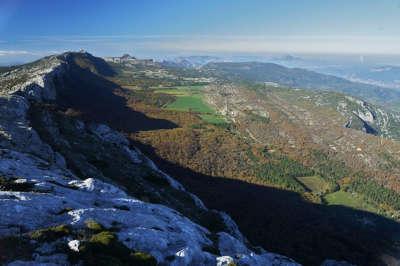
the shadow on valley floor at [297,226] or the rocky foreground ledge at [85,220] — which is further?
the shadow on valley floor at [297,226]

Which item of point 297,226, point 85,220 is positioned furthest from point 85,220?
point 297,226

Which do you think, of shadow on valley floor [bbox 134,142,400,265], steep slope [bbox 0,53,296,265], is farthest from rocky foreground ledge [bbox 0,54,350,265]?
shadow on valley floor [bbox 134,142,400,265]

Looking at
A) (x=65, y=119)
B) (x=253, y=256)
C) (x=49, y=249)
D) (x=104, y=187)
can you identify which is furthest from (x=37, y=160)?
(x=65, y=119)

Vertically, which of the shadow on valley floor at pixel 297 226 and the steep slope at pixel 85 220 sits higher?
the steep slope at pixel 85 220

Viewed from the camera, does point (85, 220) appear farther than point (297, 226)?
No

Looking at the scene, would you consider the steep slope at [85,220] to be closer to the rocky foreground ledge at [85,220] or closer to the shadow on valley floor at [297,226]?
the rocky foreground ledge at [85,220]

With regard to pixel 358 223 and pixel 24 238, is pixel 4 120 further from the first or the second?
pixel 358 223

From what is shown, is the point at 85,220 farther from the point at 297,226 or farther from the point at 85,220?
the point at 297,226

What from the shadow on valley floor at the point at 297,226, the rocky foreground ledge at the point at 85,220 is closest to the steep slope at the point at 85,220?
the rocky foreground ledge at the point at 85,220

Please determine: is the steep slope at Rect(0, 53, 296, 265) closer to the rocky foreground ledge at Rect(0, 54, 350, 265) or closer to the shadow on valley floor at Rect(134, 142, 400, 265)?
the rocky foreground ledge at Rect(0, 54, 350, 265)
